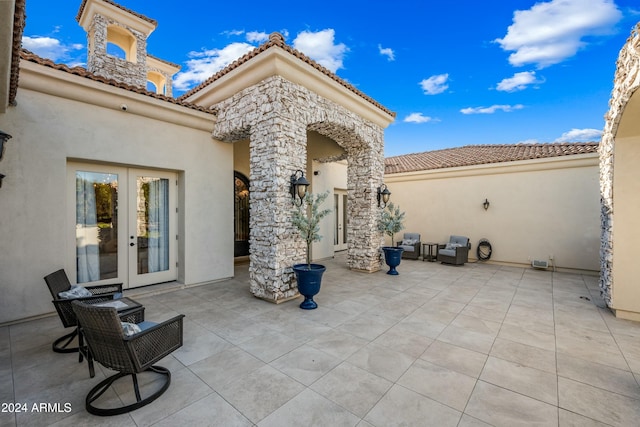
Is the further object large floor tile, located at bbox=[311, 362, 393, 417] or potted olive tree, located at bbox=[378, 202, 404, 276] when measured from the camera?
potted olive tree, located at bbox=[378, 202, 404, 276]

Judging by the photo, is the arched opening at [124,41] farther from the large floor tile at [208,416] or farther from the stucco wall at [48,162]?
the large floor tile at [208,416]

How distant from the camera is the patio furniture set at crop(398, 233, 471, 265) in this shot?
30.8 feet

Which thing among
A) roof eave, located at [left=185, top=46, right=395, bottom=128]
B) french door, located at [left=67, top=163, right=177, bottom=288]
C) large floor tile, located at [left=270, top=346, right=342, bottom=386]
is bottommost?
large floor tile, located at [left=270, top=346, right=342, bottom=386]

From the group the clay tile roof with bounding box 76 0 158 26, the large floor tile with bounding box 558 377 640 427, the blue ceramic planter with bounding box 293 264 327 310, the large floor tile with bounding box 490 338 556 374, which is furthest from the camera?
the clay tile roof with bounding box 76 0 158 26

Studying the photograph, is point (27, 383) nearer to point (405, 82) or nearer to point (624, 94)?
point (624, 94)

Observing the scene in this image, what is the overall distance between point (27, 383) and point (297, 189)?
14.7 feet

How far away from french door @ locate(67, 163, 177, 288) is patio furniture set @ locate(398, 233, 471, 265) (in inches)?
324

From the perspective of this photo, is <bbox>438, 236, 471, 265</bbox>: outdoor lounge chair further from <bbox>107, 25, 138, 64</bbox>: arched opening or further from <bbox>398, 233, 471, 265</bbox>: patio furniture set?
<bbox>107, 25, 138, 64</bbox>: arched opening

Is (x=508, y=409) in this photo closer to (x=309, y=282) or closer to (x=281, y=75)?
(x=309, y=282)

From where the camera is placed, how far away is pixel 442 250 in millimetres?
9625

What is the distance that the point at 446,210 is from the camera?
35.9 ft

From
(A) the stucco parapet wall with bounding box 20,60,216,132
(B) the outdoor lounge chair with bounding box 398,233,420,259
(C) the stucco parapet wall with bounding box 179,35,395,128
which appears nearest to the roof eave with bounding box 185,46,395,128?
(C) the stucco parapet wall with bounding box 179,35,395,128

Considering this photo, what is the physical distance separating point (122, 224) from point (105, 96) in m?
2.57

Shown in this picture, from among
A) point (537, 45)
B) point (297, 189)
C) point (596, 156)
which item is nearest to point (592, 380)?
point (297, 189)
